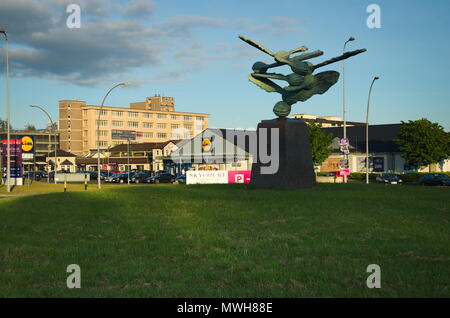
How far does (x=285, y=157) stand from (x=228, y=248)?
13.1m

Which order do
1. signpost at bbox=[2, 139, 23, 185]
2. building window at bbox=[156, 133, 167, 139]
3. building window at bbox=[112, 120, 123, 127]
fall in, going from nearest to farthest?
signpost at bbox=[2, 139, 23, 185], building window at bbox=[112, 120, 123, 127], building window at bbox=[156, 133, 167, 139]

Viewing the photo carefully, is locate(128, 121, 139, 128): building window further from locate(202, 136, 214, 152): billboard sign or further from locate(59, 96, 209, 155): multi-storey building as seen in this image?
locate(202, 136, 214, 152): billboard sign

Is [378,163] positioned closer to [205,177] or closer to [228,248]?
[205,177]

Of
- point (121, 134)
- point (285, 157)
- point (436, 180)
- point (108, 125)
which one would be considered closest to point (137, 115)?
point (121, 134)

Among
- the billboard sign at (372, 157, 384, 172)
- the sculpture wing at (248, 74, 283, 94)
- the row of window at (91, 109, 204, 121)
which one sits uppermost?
the row of window at (91, 109, 204, 121)

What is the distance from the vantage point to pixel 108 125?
13312cm

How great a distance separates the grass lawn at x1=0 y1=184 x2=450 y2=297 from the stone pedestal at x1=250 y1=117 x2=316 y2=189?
4.80m

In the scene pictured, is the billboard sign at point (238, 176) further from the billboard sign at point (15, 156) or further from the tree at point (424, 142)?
the tree at point (424, 142)

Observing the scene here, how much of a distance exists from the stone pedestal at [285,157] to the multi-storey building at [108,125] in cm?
11075

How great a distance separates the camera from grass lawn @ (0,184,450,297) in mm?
7070

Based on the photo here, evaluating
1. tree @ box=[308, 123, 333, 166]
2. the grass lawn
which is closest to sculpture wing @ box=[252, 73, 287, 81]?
the grass lawn
